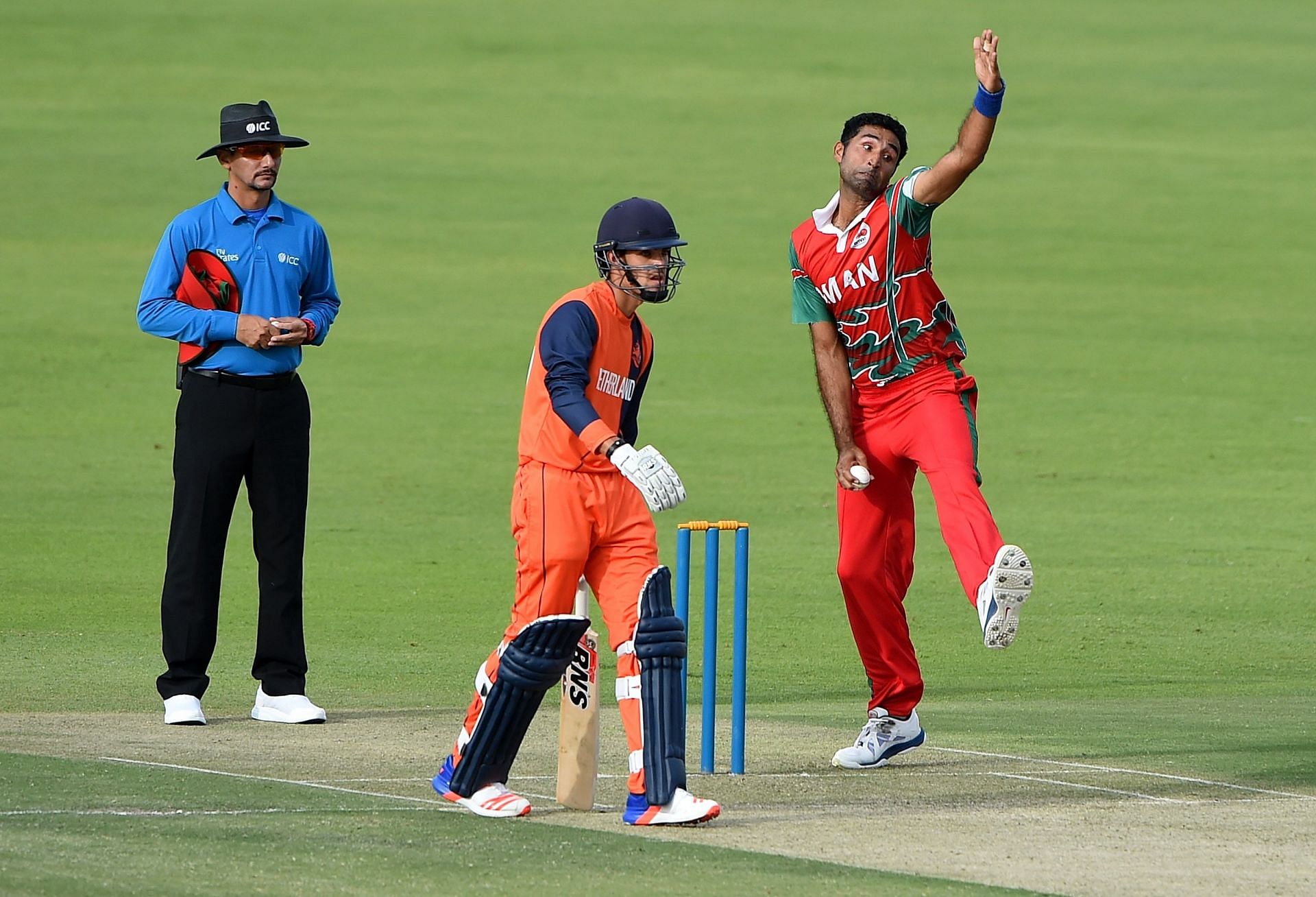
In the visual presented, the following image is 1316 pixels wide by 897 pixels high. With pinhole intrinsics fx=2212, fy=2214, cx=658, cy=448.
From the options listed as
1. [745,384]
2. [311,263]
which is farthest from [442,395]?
[311,263]

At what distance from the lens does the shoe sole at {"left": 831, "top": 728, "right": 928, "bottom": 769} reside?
23.7ft

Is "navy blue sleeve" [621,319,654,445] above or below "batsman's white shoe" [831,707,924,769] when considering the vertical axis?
above

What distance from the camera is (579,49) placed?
35969 millimetres

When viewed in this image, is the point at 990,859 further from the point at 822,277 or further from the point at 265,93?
the point at 265,93

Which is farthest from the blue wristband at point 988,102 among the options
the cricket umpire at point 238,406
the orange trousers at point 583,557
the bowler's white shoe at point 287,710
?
the bowler's white shoe at point 287,710

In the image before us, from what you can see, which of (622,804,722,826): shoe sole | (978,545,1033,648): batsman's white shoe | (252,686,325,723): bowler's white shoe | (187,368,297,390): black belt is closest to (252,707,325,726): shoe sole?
(252,686,325,723): bowler's white shoe

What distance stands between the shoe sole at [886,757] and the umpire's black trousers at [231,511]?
6.63 feet

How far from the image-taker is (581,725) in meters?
6.17

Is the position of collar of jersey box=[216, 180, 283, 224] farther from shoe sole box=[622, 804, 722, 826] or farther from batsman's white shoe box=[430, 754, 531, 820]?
shoe sole box=[622, 804, 722, 826]

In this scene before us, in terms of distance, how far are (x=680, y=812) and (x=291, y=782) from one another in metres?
1.29

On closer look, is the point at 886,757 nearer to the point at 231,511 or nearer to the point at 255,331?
the point at 231,511

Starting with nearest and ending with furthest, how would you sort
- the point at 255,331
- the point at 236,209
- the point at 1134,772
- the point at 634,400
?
the point at 634,400 < the point at 1134,772 < the point at 255,331 < the point at 236,209

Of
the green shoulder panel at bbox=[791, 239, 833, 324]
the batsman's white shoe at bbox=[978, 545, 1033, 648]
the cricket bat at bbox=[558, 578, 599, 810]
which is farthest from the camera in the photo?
the green shoulder panel at bbox=[791, 239, 833, 324]

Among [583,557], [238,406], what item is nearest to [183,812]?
[583,557]
